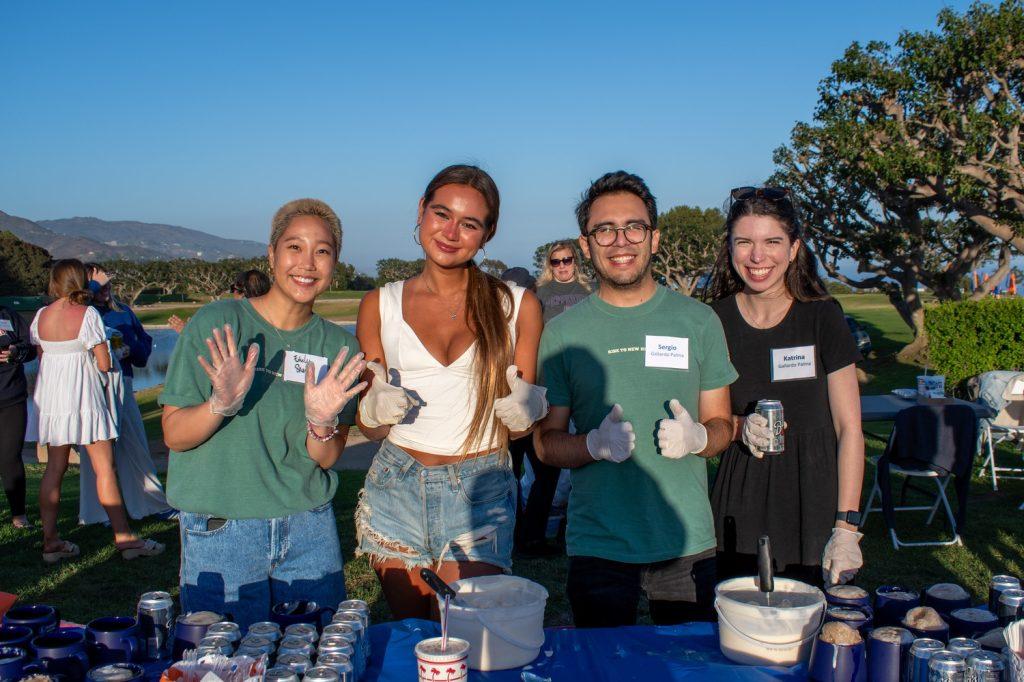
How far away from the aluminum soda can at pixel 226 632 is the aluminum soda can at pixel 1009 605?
188cm

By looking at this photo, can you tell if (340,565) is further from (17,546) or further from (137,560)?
(17,546)

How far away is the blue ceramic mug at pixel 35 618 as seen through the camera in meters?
1.96

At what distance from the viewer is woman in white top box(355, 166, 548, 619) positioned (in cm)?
249

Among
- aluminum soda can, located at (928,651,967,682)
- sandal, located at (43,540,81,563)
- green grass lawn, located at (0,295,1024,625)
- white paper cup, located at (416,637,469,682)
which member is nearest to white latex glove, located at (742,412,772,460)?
→ aluminum soda can, located at (928,651,967,682)

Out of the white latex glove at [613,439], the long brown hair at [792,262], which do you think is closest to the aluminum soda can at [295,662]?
the white latex glove at [613,439]

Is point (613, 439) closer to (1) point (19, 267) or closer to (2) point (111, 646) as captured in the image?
(2) point (111, 646)

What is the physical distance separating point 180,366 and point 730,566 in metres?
2.01

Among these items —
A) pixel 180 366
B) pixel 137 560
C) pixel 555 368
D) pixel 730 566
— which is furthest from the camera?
pixel 137 560

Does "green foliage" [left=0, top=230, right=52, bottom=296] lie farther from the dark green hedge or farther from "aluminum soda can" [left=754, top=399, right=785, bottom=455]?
"aluminum soda can" [left=754, top=399, right=785, bottom=455]

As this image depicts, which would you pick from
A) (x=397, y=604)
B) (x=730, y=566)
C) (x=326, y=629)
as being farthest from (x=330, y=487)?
(x=730, y=566)

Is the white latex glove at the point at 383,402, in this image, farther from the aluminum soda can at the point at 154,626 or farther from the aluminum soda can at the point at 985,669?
the aluminum soda can at the point at 985,669

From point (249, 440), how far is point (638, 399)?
4.05 ft

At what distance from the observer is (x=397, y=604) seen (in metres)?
2.53

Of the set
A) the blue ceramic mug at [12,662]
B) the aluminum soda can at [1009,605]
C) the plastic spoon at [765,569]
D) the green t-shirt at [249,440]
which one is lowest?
the blue ceramic mug at [12,662]
